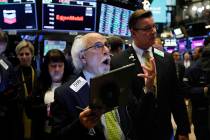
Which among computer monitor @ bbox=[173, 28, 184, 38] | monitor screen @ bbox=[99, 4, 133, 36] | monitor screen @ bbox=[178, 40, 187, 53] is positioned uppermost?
monitor screen @ bbox=[99, 4, 133, 36]

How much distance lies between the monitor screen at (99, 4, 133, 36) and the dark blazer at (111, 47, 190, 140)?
120 inches

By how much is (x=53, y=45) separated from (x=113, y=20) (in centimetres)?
120

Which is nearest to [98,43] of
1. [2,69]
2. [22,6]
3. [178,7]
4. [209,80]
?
[2,69]

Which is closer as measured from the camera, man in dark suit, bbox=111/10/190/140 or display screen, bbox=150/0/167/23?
man in dark suit, bbox=111/10/190/140

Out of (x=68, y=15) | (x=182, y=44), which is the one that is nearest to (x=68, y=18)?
(x=68, y=15)

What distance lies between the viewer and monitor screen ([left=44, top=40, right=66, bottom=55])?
20.4ft

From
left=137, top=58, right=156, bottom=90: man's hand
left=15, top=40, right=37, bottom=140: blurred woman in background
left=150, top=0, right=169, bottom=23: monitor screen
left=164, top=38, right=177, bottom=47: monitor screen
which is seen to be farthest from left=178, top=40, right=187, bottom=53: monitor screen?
left=137, top=58, right=156, bottom=90: man's hand

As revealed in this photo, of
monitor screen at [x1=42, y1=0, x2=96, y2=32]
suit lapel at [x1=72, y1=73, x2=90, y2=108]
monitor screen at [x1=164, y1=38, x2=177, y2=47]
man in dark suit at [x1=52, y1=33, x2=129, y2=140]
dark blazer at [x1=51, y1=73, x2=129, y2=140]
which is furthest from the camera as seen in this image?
monitor screen at [x1=164, y1=38, x2=177, y2=47]

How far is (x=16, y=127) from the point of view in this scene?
184 inches

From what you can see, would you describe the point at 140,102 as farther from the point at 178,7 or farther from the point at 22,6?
the point at 178,7

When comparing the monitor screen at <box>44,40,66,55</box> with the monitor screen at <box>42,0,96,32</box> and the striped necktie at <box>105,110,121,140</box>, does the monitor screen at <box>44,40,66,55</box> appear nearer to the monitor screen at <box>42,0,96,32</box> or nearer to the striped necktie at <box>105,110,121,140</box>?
the monitor screen at <box>42,0,96,32</box>

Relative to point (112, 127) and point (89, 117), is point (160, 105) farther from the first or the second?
point (89, 117)

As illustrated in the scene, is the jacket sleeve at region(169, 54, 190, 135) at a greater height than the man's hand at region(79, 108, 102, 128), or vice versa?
the man's hand at region(79, 108, 102, 128)

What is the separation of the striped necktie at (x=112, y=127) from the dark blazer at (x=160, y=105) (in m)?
0.39
